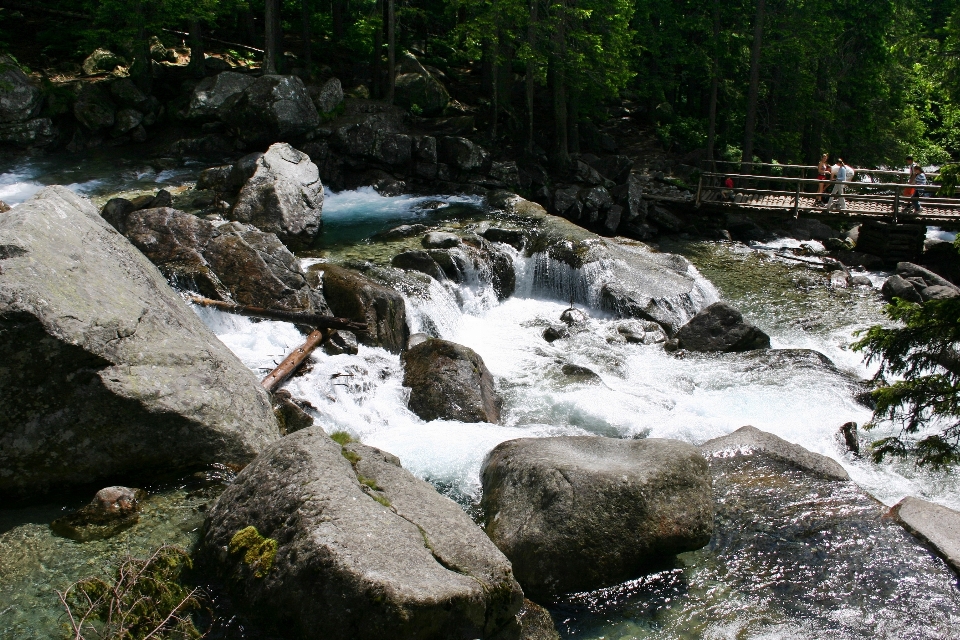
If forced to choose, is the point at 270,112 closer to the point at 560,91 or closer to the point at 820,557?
the point at 560,91

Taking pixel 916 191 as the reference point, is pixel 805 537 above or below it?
below

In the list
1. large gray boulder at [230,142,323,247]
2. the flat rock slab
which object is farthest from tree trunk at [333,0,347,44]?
the flat rock slab

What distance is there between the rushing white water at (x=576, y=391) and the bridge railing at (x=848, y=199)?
306 inches

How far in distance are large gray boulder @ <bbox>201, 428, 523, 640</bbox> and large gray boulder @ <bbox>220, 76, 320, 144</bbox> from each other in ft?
67.7

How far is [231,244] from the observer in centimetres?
1359

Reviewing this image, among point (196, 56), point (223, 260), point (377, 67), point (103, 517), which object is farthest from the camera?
point (377, 67)

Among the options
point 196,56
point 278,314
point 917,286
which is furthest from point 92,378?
point 196,56

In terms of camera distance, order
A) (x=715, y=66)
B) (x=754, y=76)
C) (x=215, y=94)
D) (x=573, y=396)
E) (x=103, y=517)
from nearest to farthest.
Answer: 1. (x=103, y=517)
2. (x=573, y=396)
3. (x=215, y=94)
4. (x=754, y=76)
5. (x=715, y=66)

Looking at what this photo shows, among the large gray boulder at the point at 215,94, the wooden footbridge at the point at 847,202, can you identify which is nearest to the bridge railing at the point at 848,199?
the wooden footbridge at the point at 847,202

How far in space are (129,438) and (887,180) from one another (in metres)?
35.0

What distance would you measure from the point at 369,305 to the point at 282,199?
5841mm

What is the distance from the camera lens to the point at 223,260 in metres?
13.4

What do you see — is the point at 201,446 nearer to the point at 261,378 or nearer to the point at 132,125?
the point at 261,378

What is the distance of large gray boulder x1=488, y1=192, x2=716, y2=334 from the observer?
57.4 feet
